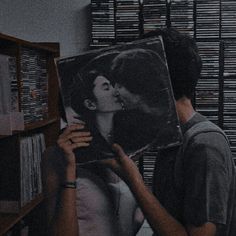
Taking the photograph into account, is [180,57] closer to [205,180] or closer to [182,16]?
[205,180]

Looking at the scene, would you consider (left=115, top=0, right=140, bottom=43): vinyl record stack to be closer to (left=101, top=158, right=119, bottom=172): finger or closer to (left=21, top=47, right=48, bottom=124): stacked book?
(left=21, top=47, right=48, bottom=124): stacked book

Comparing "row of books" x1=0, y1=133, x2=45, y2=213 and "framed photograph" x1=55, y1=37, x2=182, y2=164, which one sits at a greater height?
"framed photograph" x1=55, y1=37, x2=182, y2=164

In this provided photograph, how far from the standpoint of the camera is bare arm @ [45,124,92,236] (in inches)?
37.9

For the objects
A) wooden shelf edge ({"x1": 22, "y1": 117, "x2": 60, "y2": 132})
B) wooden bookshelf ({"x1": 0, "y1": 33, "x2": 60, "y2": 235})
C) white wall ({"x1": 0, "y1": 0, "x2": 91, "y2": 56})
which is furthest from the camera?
white wall ({"x1": 0, "y1": 0, "x2": 91, "y2": 56})

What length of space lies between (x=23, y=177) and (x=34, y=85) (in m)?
0.46

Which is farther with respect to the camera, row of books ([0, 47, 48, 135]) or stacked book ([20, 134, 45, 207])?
stacked book ([20, 134, 45, 207])

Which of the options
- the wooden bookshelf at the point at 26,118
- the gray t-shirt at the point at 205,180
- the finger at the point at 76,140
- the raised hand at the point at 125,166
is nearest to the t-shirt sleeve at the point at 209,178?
the gray t-shirt at the point at 205,180

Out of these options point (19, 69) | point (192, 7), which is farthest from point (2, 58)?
point (192, 7)

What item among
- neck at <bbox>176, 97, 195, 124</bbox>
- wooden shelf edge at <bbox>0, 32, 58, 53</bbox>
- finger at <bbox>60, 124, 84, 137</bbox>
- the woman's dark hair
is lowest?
finger at <bbox>60, 124, 84, 137</bbox>

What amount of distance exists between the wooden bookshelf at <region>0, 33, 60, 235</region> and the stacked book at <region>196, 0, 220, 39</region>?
0.74 metres

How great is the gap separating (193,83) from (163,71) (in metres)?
0.07

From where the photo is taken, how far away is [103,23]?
6.68 feet

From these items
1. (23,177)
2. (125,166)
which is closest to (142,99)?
(125,166)

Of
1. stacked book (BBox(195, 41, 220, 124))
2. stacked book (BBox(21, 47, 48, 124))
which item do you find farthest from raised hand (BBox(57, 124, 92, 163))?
stacked book (BBox(195, 41, 220, 124))
